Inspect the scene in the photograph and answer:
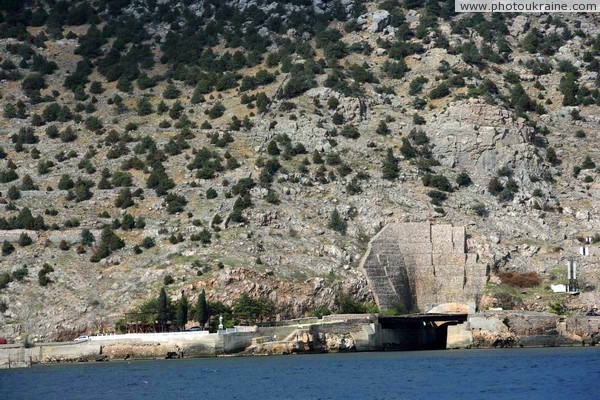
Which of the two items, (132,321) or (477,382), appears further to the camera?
(132,321)

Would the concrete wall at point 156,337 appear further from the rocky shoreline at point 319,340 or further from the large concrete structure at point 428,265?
the large concrete structure at point 428,265

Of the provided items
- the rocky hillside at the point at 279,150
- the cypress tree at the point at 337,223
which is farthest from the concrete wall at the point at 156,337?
the cypress tree at the point at 337,223

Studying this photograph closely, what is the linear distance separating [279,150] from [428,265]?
1876 cm

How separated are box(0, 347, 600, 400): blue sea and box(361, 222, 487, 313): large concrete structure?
9505 millimetres

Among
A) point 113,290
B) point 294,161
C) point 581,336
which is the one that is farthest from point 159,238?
point 581,336

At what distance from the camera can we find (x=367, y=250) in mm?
122938

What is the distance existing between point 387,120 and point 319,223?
62.3 feet

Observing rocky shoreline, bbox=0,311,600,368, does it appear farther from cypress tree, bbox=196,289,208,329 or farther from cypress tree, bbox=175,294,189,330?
cypress tree, bbox=196,289,208,329

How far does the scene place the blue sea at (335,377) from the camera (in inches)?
3280

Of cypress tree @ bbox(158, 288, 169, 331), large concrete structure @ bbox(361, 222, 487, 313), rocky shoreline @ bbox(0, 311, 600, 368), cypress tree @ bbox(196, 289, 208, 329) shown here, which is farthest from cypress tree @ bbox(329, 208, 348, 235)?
cypress tree @ bbox(158, 288, 169, 331)

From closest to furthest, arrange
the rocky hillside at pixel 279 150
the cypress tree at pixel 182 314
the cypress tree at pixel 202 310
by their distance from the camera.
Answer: the cypress tree at pixel 202 310 < the cypress tree at pixel 182 314 < the rocky hillside at pixel 279 150

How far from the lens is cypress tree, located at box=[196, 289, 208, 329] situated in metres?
112

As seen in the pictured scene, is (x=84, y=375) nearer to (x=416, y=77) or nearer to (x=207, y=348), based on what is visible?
(x=207, y=348)

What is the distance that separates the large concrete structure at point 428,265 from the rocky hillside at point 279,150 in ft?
5.79
